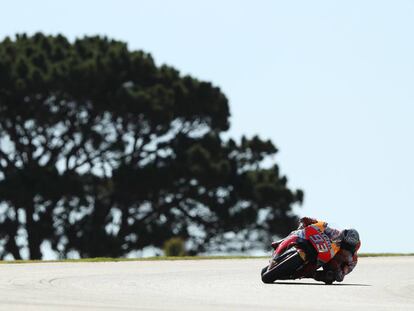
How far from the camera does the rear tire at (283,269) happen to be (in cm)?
2083

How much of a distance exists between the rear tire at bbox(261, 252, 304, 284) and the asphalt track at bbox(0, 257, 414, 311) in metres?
0.18

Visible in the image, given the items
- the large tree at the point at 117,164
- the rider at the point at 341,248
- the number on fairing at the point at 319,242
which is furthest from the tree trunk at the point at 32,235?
the number on fairing at the point at 319,242

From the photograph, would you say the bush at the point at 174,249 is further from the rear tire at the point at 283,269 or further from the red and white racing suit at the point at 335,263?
the rear tire at the point at 283,269

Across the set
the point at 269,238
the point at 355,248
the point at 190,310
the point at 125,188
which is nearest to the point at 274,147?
the point at 269,238

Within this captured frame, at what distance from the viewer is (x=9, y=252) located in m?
58.3

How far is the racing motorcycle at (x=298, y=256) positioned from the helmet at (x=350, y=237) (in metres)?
0.50

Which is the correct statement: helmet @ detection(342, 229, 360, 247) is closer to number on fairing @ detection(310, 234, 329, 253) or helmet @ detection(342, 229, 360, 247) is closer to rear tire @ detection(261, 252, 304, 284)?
number on fairing @ detection(310, 234, 329, 253)

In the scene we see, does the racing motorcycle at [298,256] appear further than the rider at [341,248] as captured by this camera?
No

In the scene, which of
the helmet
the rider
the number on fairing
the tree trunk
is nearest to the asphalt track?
the rider

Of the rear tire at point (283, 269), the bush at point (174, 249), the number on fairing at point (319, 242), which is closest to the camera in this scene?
the rear tire at point (283, 269)

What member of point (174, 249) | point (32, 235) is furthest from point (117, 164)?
point (174, 249)

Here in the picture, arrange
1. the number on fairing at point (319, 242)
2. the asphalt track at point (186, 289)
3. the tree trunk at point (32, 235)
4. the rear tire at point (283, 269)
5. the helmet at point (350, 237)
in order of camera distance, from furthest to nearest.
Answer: the tree trunk at point (32, 235) < the helmet at point (350, 237) < the number on fairing at point (319, 242) < the rear tire at point (283, 269) < the asphalt track at point (186, 289)

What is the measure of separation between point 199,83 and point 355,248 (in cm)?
4070

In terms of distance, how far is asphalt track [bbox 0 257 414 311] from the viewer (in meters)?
15.0
